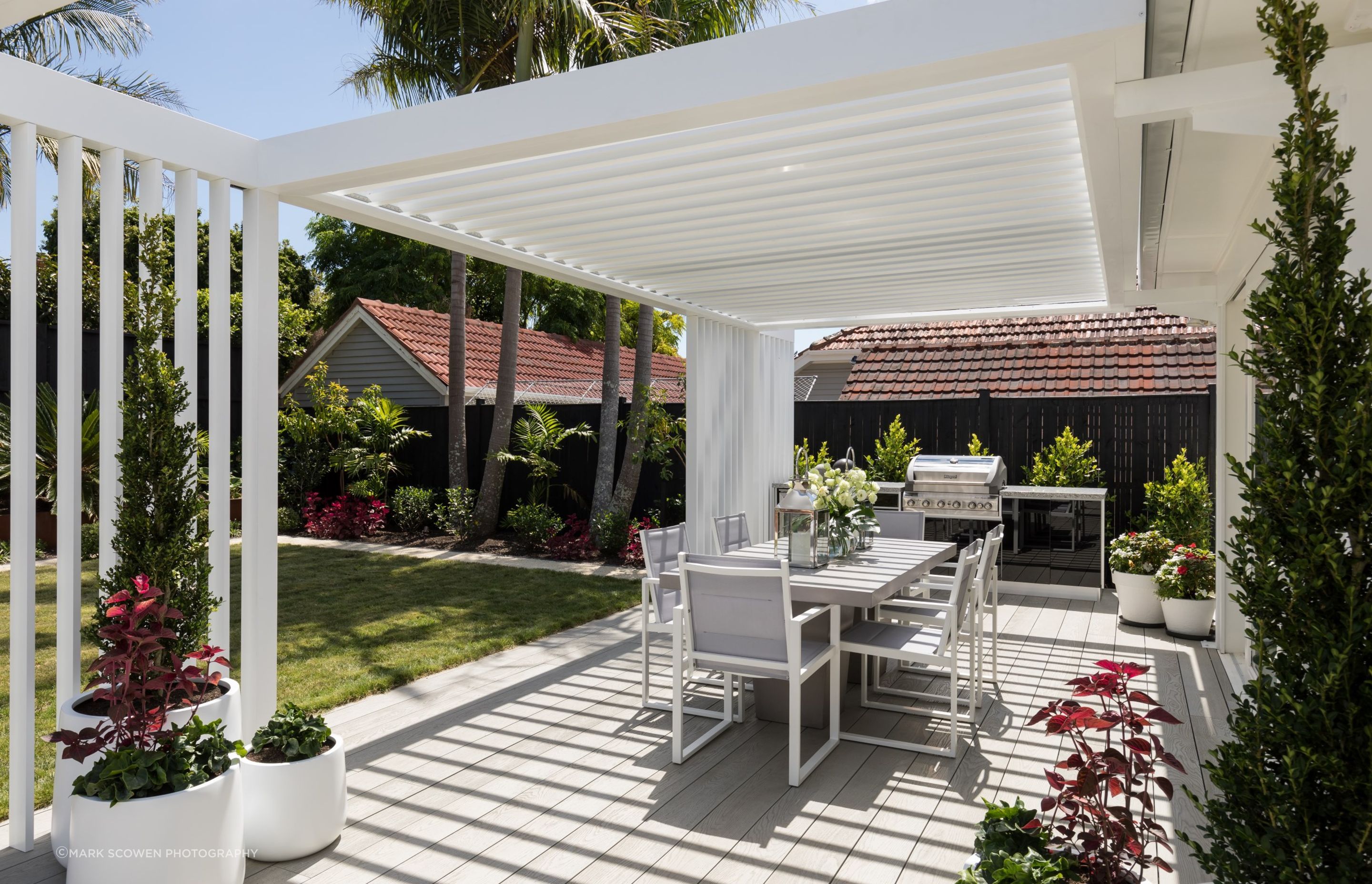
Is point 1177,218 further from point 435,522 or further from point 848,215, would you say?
point 435,522

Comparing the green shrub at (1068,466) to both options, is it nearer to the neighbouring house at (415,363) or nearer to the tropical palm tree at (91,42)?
the neighbouring house at (415,363)

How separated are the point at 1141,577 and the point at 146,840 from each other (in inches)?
276

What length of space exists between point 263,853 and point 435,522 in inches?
368

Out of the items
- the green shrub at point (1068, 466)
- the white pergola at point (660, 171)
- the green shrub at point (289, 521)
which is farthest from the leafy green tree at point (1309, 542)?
the green shrub at point (289, 521)

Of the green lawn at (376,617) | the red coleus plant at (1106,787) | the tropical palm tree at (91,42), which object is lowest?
the green lawn at (376,617)

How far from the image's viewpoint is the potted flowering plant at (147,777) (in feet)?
8.99

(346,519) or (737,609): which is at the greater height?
(737,609)

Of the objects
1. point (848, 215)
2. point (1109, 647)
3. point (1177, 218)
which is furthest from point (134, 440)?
point (1109, 647)

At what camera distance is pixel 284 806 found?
10.7 ft

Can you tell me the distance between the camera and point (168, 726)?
3.25 meters

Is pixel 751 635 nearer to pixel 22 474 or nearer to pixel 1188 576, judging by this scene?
pixel 22 474

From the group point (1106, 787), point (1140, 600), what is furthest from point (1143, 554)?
point (1106, 787)

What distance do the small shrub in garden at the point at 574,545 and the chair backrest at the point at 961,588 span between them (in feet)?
21.4

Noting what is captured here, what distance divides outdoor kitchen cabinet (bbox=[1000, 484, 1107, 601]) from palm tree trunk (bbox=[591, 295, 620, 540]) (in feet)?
15.3
